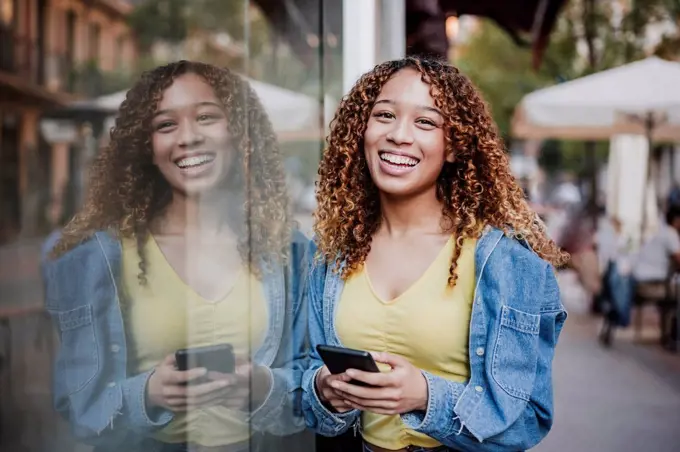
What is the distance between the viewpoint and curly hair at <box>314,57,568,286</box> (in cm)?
157

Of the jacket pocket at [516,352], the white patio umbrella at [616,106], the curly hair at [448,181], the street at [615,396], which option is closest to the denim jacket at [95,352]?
the curly hair at [448,181]

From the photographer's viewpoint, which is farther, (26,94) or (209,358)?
(209,358)

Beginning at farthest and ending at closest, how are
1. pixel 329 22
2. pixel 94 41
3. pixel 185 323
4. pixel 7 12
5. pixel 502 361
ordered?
pixel 329 22, pixel 185 323, pixel 502 361, pixel 94 41, pixel 7 12

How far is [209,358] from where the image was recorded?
161 centimetres

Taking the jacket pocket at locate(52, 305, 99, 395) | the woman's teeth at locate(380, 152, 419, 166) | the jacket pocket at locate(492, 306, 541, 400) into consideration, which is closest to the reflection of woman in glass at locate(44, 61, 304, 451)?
the jacket pocket at locate(52, 305, 99, 395)

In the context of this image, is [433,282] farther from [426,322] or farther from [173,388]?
[173,388]

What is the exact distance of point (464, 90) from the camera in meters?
1.60

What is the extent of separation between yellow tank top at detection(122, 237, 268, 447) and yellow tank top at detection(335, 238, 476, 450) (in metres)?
0.25

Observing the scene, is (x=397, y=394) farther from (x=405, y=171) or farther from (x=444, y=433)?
(x=405, y=171)

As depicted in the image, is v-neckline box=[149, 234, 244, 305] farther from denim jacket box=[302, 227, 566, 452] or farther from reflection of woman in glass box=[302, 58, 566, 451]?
denim jacket box=[302, 227, 566, 452]

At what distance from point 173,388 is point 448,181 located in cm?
69

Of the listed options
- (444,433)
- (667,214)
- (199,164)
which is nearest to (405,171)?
(199,164)

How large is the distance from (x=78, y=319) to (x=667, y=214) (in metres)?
Result: 6.10

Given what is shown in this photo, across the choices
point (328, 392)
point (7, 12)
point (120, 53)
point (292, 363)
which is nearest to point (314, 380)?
point (328, 392)
